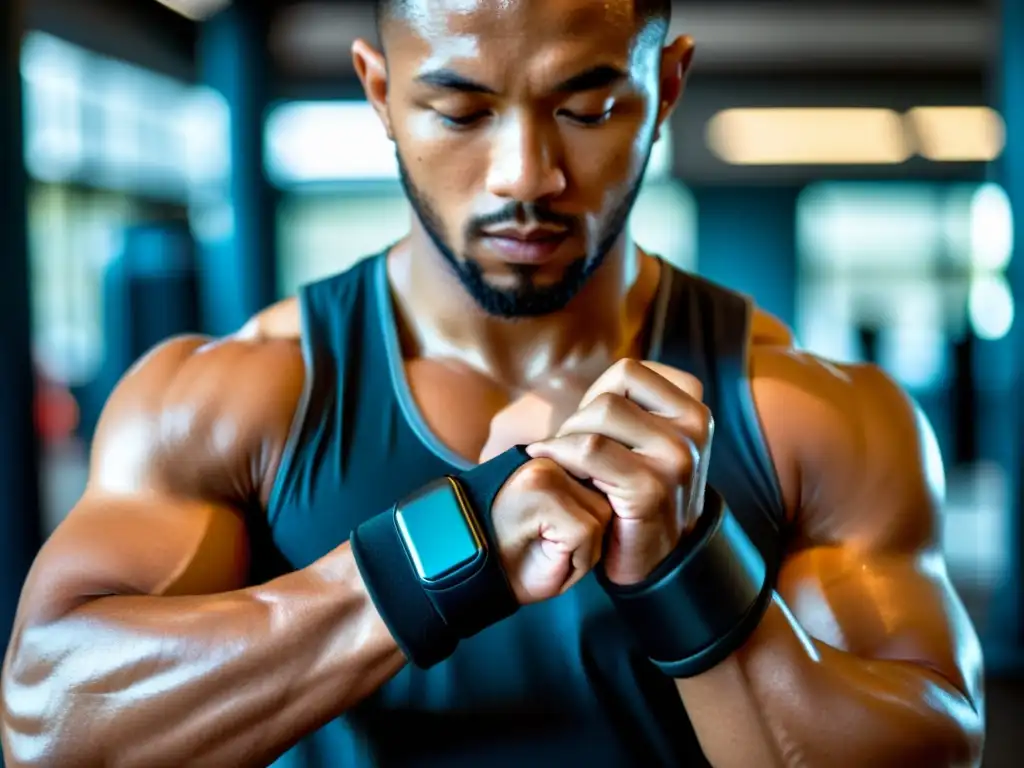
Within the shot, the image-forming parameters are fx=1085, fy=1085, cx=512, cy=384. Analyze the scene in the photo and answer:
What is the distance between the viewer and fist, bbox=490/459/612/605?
71 cm

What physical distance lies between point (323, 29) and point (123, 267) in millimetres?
1930

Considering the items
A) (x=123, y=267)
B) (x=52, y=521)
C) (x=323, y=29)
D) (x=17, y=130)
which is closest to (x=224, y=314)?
(x=123, y=267)

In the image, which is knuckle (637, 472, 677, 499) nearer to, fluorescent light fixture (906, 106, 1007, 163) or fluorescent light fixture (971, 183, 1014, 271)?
fluorescent light fixture (971, 183, 1014, 271)

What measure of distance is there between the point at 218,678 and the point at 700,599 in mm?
341

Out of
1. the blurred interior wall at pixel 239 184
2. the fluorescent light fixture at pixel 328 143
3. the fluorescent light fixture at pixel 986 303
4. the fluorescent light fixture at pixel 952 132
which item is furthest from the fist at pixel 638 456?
the fluorescent light fixture at pixel 986 303

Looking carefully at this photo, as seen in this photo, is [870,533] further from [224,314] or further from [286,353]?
[224,314]

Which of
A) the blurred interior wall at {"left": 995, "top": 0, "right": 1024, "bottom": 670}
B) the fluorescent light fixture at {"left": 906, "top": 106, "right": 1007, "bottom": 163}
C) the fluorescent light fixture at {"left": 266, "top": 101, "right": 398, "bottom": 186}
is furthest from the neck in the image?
the fluorescent light fixture at {"left": 906, "top": 106, "right": 1007, "bottom": 163}

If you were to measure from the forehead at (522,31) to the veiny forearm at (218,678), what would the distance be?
14.9 inches

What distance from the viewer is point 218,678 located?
0.76m

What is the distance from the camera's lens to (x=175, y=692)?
2.51 ft

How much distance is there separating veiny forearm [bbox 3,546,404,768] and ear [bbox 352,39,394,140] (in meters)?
0.39

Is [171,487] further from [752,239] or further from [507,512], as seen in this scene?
[752,239]

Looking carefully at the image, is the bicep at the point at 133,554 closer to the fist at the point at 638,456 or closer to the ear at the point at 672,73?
the fist at the point at 638,456

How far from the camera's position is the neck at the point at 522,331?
97cm
